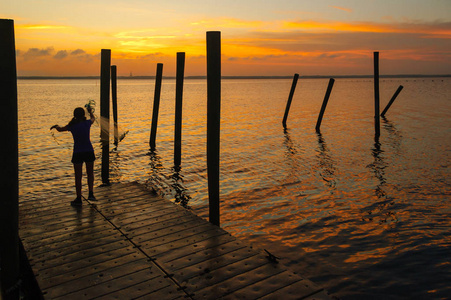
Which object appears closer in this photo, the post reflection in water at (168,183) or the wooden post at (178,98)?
the post reflection in water at (168,183)

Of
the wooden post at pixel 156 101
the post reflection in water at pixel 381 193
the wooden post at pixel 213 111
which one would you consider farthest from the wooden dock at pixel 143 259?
the wooden post at pixel 156 101

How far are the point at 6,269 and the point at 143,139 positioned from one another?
680 inches

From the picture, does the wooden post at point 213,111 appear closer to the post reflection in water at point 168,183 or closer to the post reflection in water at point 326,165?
the post reflection in water at point 168,183

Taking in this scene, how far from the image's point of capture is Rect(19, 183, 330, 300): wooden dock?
4383 mm

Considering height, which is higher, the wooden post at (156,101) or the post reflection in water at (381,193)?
the wooden post at (156,101)

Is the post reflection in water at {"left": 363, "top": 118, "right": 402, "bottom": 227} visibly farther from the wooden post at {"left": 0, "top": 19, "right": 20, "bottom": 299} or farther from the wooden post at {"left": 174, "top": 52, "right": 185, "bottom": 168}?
the wooden post at {"left": 0, "top": 19, "right": 20, "bottom": 299}

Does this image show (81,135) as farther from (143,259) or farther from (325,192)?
(325,192)

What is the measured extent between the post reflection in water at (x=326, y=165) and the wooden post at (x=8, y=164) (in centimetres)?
954

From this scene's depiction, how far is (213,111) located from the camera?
6.85 m

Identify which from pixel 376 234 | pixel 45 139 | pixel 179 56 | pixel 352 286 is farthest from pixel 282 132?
pixel 352 286

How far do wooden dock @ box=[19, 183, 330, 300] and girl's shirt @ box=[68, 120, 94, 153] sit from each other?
1.26 m

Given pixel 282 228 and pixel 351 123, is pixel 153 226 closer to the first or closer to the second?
pixel 282 228

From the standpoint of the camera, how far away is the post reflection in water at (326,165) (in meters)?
12.5

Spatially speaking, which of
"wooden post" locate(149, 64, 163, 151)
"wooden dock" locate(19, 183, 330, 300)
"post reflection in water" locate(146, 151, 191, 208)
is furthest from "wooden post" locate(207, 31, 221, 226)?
"wooden post" locate(149, 64, 163, 151)
